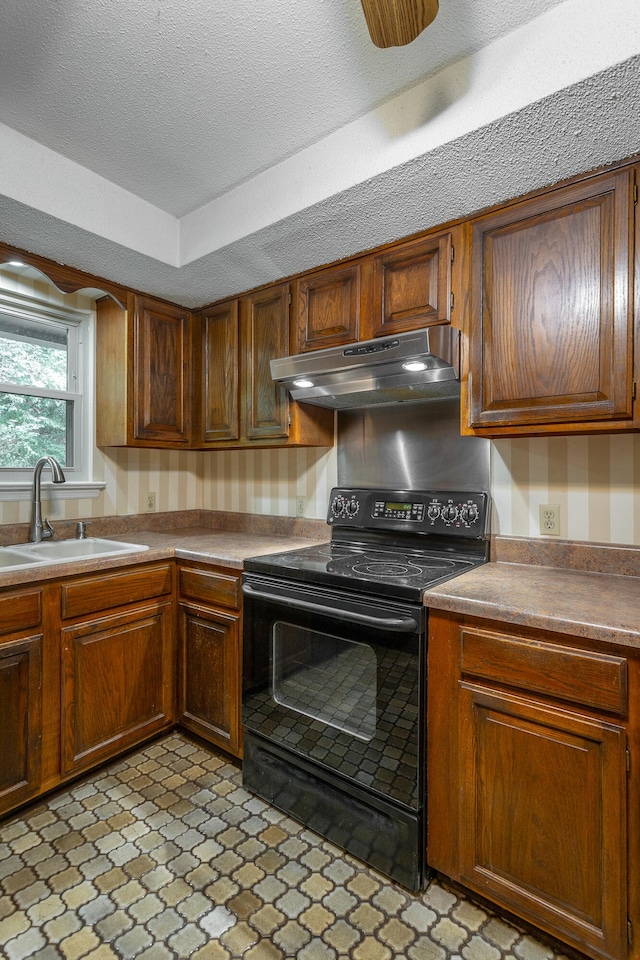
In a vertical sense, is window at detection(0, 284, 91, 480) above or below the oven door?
above

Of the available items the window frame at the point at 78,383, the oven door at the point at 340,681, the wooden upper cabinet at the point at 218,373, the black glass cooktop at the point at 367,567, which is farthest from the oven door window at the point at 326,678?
the window frame at the point at 78,383

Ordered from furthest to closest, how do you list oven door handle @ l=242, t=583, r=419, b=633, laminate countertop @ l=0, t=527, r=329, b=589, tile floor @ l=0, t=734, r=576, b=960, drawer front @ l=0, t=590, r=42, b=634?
laminate countertop @ l=0, t=527, r=329, b=589 < drawer front @ l=0, t=590, r=42, b=634 < oven door handle @ l=242, t=583, r=419, b=633 < tile floor @ l=0, t=734, r=576, b=960

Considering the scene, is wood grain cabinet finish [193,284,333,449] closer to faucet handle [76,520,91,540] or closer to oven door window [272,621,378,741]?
faucet handle [76,520,91,540]

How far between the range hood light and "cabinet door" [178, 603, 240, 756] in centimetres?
120

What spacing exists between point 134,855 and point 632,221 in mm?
2500

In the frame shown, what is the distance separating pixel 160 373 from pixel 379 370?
1.30 metres

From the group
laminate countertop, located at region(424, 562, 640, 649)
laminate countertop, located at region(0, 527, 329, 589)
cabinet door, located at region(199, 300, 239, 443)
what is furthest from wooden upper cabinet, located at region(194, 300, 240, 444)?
laminate countertop, located at region(424, 562, 640, 649)

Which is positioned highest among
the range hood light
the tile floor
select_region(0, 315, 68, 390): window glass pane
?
select_region(0, 315, 68, 390): window glass pane

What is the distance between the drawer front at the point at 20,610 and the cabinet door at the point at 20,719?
0.05 m

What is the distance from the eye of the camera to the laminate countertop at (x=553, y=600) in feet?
3.86

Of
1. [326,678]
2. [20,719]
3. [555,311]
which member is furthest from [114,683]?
[555,311]

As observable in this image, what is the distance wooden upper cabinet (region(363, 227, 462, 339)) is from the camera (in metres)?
1.76

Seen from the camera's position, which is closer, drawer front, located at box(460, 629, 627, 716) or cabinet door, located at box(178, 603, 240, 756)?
drawer front, located at box(460, 629, 627, 716)

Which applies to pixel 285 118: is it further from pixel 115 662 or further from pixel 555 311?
pixel 115 662
